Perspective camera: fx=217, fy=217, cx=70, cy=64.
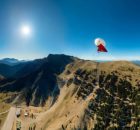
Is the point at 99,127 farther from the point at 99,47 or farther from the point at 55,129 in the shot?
the point at 99,47

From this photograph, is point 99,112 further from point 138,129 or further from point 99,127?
point 138,129

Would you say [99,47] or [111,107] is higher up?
[99,47]

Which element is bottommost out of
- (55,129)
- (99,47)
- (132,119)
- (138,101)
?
(55,129)

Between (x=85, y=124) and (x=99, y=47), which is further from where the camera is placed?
(x=85, y=124)

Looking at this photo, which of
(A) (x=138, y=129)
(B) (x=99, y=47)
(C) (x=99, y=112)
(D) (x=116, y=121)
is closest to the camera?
(B) (x=99, y=47)

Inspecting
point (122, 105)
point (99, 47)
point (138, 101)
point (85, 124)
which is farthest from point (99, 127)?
point (99, 47)

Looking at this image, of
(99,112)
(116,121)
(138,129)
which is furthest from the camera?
(99,112)

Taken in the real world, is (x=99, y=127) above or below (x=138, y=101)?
below

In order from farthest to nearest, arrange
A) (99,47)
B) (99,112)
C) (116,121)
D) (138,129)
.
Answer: (99,112) → (116,121) → (138,129) → (99,47)

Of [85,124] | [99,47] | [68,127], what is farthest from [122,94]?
[99,47]
